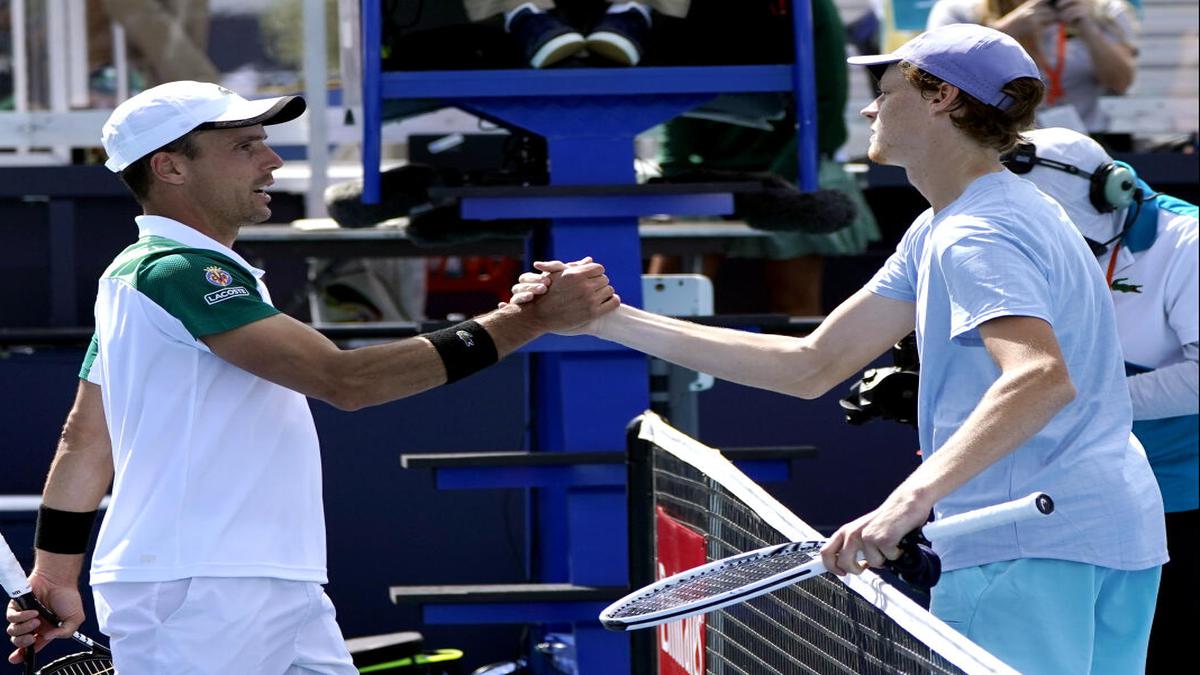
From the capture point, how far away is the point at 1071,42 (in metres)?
7.17

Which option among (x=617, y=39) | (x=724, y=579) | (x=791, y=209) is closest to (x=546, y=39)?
(x=617, y=39)

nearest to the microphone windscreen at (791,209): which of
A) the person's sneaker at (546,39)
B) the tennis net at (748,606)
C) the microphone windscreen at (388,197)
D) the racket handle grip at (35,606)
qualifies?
the person's sneaker at (546,39)

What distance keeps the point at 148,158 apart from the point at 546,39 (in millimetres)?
1807

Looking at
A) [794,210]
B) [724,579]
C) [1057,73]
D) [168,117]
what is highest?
[1057,73]

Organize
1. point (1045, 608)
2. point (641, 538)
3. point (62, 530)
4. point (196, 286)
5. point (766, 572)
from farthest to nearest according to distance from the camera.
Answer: point (641, 538) → point (62, 530) → point (196, 286) → point (1045, 608) → point (766, 572)

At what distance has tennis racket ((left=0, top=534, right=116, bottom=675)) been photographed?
11.2 ft

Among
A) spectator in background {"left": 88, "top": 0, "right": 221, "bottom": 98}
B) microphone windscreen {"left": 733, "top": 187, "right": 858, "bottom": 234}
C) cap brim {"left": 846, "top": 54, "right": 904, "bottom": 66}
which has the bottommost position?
microphone windscreen {"left": 733, "top": 187, "right": 858, "bottom": 234}

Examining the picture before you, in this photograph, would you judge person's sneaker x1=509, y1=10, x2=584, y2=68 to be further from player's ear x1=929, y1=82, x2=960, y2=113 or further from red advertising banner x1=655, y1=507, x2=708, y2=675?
player's ear x1=929, y1=82, x2=960, y2=113

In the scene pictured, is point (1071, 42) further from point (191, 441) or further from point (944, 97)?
point (191, 441)

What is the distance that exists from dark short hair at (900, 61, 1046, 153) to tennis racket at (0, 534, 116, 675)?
5.94 ft

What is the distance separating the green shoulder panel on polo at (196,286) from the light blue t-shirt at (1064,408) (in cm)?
116

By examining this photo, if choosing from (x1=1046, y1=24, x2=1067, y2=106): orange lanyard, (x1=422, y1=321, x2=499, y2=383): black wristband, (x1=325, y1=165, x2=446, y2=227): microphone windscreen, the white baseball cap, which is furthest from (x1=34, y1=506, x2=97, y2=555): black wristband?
(x1=1046, y1=24, x2=1067, y2=106): orange lanyard

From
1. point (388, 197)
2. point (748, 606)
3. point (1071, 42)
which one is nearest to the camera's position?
point (748, 606)

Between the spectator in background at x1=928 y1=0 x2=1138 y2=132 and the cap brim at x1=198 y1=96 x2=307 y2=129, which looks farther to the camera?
the spectator in background at x1=928 y1=0 x2=1138 y2=132
